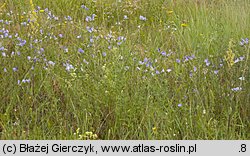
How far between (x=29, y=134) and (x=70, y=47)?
4.15ft

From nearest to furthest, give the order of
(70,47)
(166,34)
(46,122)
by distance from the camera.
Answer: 1. (46,122)
2. (70,47)
3. (166,34)

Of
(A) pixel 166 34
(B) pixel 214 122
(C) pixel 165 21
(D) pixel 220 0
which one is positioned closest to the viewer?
(B) pixel 214 122

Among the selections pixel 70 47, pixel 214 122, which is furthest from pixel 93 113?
pixel 70 47

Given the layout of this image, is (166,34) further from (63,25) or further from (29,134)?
(29,134)

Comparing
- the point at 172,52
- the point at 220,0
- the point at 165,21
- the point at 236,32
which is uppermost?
the point at 220,0

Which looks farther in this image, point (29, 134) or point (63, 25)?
point (63, 25)

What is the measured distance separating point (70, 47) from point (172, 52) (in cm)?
86

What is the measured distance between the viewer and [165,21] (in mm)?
4918

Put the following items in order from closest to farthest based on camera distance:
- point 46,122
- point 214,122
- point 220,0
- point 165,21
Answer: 1. point 214,122
2. point 46,122
3. point 165,21
4. point 220,0

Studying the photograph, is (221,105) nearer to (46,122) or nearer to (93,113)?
(93,113)

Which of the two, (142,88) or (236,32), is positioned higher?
(236,32)

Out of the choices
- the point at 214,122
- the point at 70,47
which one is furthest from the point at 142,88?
the point at 70,47

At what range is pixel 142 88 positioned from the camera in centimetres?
290

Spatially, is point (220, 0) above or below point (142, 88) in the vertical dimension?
above
